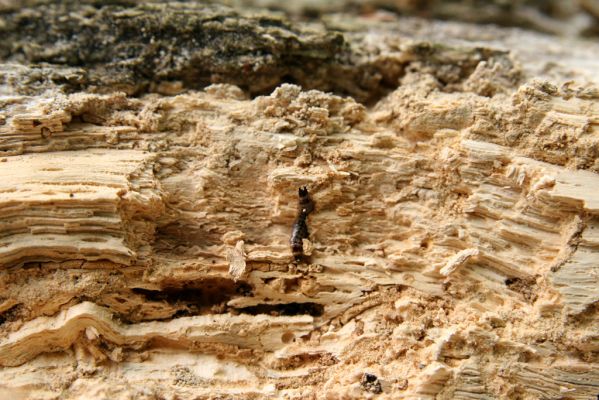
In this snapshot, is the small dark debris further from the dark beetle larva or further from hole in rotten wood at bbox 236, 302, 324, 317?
the dark beetle larva

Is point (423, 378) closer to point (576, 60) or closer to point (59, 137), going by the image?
point (59, 137)

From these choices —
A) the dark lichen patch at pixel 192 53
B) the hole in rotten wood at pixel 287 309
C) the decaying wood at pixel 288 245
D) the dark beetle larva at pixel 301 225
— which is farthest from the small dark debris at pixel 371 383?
the dark lichen patch at pixel 192 53

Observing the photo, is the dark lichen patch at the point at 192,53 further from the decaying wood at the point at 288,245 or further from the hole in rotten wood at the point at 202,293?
the hole in rotten wood at the point at 202,293

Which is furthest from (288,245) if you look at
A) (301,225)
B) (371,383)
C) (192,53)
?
(192,53)

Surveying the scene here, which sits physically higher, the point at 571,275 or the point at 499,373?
the point at 571,275

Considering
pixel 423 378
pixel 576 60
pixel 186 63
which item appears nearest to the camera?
pixel 423 378

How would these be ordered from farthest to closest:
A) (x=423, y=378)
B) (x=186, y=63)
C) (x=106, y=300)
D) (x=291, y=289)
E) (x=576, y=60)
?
(x=576, y=60), (x=186, y=63), (x=291, y=289), (x=106, y=300), (x=423, y=378)

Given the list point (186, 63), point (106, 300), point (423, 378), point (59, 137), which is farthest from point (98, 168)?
point (423, 378)

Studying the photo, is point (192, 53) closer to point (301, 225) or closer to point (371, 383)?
point (301, 225)

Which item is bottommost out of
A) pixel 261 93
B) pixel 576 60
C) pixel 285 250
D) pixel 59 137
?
pixel 285 250
